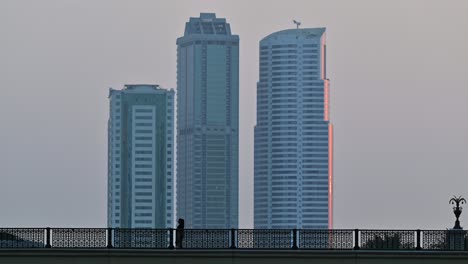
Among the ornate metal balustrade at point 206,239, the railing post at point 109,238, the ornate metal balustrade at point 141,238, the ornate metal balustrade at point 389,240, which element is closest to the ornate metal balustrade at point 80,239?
the railing post at point 109,238

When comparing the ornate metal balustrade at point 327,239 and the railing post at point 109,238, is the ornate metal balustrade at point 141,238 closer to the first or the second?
the railing post at point 109,238

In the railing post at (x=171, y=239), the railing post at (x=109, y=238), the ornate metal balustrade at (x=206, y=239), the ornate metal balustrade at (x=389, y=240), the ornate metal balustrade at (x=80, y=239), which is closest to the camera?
A: the railing post at (x=109, y=238)

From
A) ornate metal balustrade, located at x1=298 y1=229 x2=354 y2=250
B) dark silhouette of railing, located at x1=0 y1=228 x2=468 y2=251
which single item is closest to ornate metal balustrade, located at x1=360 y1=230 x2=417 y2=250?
dark silhouette of railing, located at x1=0 y1=228 x2=468 y2=251

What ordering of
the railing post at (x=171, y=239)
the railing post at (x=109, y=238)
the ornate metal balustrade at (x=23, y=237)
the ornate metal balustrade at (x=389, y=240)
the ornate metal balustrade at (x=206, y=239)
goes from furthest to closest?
the ornate metal balustrade at (x=389, y=240) → the ornate metal balustrade at (x=206, y=239) → the ornate metal balustrade at (x=23, y=237) → the railing post at (x=171, y=239) → the railing post at (x=109, y=238)

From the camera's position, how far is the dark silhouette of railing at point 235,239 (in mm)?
59844

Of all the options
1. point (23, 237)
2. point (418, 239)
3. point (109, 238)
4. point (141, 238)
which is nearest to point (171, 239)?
point (141, 238)

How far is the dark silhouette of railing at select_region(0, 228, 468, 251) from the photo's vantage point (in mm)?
59844

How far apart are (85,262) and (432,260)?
37.0 feet

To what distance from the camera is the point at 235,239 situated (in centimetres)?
6003

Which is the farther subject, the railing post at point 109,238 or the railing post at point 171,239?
the railing post at point 171,239

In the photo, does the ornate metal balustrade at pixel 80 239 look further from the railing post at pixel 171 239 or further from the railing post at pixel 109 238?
the railing post at pixel 171 239

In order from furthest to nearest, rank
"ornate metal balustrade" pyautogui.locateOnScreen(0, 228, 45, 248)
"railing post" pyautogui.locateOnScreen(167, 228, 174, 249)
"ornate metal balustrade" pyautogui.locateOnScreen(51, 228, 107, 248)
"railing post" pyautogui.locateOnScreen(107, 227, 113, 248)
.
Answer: "ornate metal balustrade" pyautogui.locateOnScreen(0, 228, 45, 248) < "ornate metal balustrade" pyautogui.locateOnScreen(51, 228, 107, 248) < "railing post" pyautogui.locateOnScreen(167, 228, 174, 249) < "railing post" pyautogui.locateOnScreen(107, 227, 113, 248)

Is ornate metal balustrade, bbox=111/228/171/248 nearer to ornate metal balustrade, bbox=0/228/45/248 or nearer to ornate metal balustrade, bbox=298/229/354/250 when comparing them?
ornate metal balustrade, bbox=0/228/45/248

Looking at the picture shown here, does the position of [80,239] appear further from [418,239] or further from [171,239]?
[418,239]
